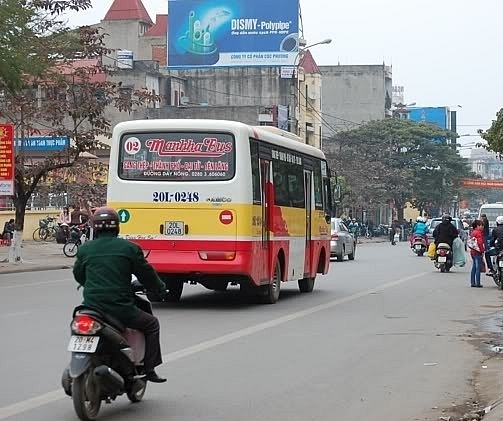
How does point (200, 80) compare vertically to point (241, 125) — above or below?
above

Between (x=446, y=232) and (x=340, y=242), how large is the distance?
7627 millimetres

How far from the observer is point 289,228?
19938 mm

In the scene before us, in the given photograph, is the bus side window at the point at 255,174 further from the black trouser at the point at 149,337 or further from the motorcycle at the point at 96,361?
the motorcycle at the point at 96,361

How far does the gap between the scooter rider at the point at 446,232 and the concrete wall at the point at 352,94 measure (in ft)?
231

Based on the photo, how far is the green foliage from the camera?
79.7 meters

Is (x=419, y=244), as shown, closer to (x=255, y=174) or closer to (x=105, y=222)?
(x=255, y=174)

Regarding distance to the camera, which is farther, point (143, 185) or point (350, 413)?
point (143, 185)

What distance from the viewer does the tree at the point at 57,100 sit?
32594 mm

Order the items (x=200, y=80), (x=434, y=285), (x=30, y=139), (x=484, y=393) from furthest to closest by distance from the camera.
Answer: (x=200, y=80) → (x=30, y=139) → (x=434, y=285) → (x=484, y=393)

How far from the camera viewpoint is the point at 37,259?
118 ft

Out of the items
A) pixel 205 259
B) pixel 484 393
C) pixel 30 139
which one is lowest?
pixel 484 393

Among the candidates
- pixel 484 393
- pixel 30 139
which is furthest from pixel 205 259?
pixel 30 139

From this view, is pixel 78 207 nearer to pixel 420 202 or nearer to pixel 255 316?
pixel 255 316

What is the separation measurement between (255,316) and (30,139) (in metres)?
21.2
